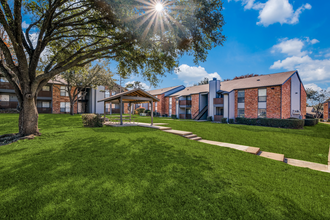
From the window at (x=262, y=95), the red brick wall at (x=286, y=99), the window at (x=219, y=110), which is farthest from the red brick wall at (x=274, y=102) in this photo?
the window at (x=219, y=110)

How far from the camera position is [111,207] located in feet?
9.39

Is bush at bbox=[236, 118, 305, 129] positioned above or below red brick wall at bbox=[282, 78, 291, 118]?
below

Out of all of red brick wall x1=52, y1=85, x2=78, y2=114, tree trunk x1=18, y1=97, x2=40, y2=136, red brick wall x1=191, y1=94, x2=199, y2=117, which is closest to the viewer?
tree trunk x1=18, y1=97, x2=40, y2=136

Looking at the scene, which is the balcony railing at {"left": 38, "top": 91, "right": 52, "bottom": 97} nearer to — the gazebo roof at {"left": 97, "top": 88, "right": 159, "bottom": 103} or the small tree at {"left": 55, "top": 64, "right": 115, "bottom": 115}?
the small tree at {"left": 55, "top": 64, "right": 115, "bottom": 115}

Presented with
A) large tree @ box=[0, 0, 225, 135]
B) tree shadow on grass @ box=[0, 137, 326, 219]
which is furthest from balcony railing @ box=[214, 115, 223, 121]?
tree shadow on grass @ box=[0, 137, 326, 219]

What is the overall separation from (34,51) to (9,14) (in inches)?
80.0

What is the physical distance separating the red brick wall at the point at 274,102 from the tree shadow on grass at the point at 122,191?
2002 cm

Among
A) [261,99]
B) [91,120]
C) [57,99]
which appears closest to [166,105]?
[261,99]

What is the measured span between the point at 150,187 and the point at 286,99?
24481 mm

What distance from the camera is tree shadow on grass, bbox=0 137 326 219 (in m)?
2.77

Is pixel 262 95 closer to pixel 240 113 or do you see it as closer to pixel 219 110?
pixel 240 113

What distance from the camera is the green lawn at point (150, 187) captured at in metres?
2.81

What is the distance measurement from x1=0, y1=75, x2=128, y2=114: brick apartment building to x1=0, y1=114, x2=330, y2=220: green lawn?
25.9 metres

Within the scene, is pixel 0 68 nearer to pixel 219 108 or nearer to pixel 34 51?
pixel 34 51
